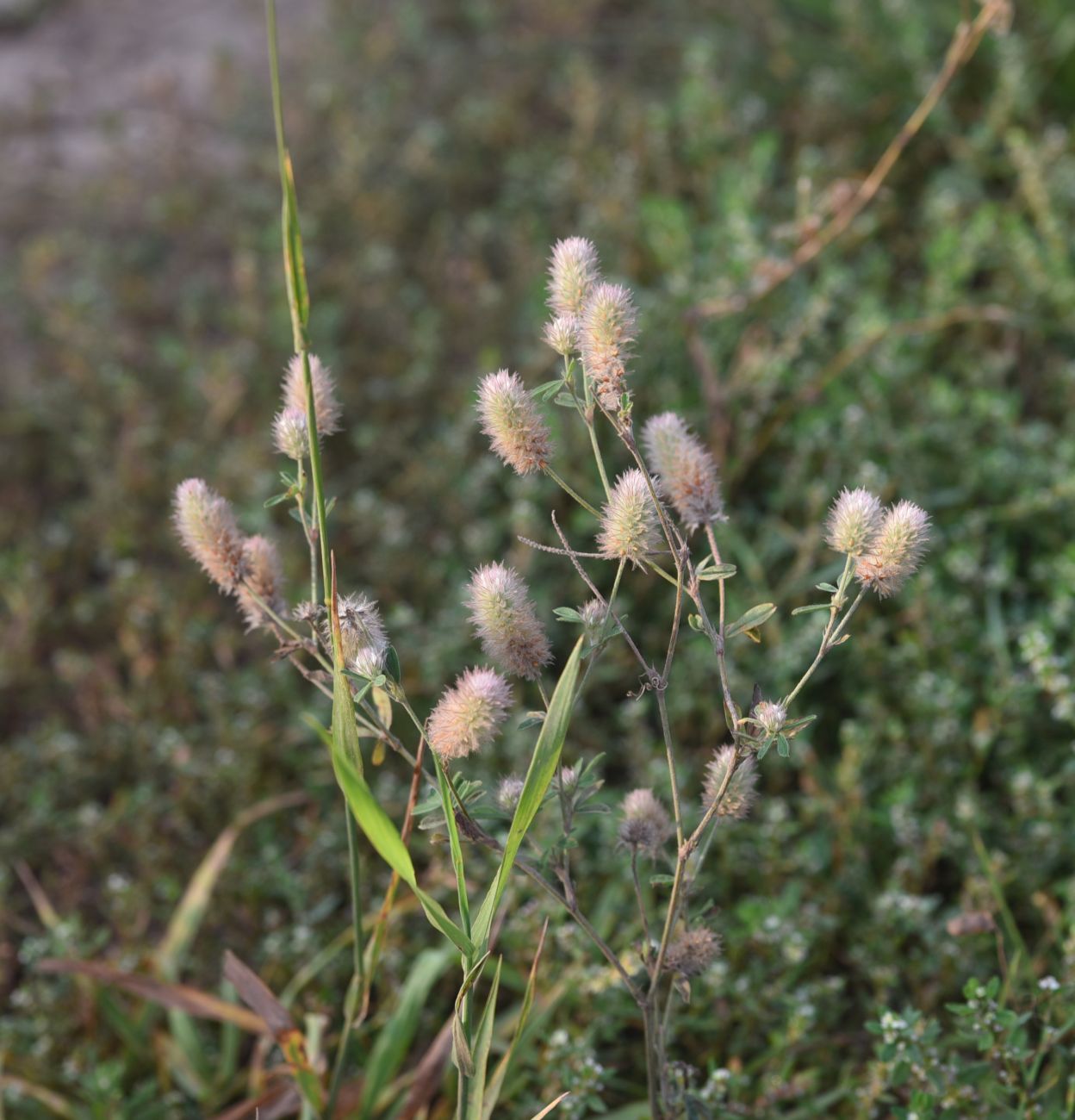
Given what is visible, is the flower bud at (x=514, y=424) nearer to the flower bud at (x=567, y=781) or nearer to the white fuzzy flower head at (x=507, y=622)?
the white fuzzy flower head at (x=507, y=622)

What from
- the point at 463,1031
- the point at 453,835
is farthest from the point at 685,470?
the point at 463,1031

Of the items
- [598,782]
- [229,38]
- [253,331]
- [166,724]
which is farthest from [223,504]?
[229,38]

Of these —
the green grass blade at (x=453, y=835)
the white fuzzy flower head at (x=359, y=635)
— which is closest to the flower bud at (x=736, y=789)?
the green grass blade at (x=453, y=835)

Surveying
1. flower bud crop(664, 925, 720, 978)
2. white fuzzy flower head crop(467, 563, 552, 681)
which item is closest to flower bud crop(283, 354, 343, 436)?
white fuzzy flower head crop(467, 563, 552, 681)

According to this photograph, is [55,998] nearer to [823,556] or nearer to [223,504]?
[223,504]

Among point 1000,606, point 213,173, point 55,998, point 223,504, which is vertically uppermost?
point 213,173

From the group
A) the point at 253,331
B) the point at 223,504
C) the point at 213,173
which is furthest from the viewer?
the point at 213,173
